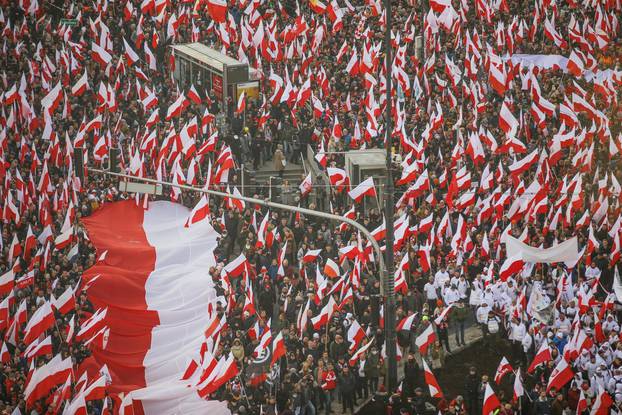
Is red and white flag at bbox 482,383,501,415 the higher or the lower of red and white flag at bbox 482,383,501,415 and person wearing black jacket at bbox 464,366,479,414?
the higher

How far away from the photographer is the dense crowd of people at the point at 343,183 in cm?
3225

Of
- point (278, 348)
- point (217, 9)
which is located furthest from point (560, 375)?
point (217, 9)

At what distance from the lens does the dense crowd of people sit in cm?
3225

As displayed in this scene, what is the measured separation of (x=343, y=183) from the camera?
40406mm

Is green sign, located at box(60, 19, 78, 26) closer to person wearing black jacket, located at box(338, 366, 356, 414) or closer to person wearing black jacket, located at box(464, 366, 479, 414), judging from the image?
person wearing black jacket, located at box(338, 366, 356, 414)

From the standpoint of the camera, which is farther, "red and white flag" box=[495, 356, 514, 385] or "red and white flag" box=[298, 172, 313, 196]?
"red and white flag" box=[298, 172, 313, 196]

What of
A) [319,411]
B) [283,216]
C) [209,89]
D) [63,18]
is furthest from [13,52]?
[319,411]

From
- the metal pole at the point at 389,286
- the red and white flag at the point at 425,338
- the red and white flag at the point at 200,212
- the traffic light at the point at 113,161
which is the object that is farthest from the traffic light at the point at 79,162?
the metal pole at the point at 389,286

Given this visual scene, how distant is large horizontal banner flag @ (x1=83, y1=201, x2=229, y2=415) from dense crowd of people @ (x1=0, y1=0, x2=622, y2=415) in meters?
0.56

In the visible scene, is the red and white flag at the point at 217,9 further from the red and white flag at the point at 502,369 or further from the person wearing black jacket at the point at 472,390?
the red and white flag at the point at 502,369

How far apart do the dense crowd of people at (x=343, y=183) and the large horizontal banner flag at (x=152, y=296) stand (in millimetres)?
564

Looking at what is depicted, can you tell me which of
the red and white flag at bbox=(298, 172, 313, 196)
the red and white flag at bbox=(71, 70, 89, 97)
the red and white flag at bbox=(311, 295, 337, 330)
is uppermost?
the red and white flag at bbox=(71, 70, 89, 97)

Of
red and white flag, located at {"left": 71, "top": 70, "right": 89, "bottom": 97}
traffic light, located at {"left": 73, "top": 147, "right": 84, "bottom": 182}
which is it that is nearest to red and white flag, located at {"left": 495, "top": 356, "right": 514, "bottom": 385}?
traffic light, located at {"left": 73, "top": 147, "right": 84, "bottom": 182}

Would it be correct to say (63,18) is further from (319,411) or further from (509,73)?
(319,411)
